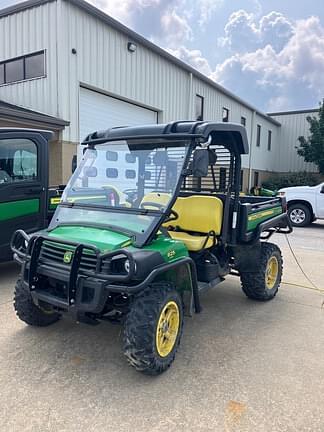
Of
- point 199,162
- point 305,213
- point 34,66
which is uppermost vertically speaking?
point 34,66

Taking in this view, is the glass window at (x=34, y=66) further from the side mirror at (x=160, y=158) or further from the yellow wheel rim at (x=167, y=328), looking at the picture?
the yellow wheel rim at (x=167, y=328)

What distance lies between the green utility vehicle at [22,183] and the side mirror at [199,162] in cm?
314

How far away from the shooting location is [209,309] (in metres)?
4.31

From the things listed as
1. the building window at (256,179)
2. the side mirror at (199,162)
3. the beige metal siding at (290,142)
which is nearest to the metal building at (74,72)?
the side mirror at (199,162)

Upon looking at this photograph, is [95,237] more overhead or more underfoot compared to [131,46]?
more underfoot

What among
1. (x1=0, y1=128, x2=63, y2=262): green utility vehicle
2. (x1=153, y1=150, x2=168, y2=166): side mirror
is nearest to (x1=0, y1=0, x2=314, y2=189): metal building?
(x1=0, y1=128, x2=63, y2=262): green utility vehicle

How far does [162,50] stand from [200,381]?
570 inches

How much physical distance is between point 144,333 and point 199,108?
17.4m

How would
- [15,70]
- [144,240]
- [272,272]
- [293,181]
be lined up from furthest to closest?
[293,181], [15,70], [272,272], [144,240]

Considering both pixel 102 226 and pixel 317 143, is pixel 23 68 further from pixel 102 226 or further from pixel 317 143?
pixel 317 143

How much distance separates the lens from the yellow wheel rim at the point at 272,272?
15.5ft

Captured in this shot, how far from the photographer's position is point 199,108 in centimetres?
1872

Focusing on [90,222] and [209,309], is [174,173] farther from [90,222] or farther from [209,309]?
[209,309]

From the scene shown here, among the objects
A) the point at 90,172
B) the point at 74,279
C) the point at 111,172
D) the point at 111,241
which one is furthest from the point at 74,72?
the point at 74,279
